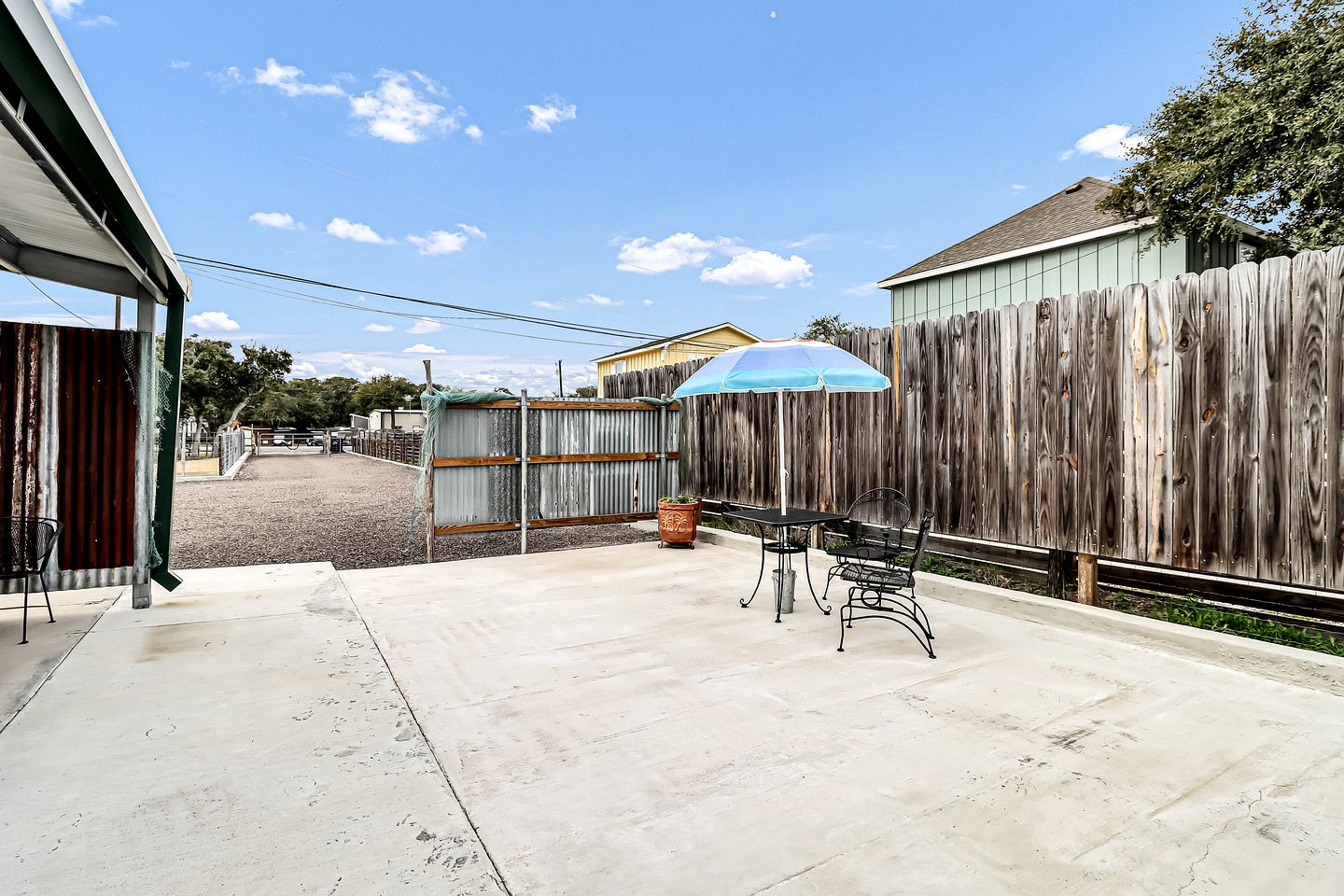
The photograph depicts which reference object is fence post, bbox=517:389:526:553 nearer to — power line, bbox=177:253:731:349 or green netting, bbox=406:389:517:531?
green netting, bbox=406:389:517:531

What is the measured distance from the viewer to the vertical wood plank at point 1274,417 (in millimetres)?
3439

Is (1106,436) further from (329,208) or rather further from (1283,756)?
(329,208)

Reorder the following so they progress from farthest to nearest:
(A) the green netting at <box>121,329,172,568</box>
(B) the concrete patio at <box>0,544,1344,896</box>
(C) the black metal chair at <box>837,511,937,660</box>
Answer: (A) the green netting at <box>121,329,172,568</box> → (C) the black metal chair at <box>837,511,937,660</box> → (B) the concrete patio at <box>0,544,1344,896</box>

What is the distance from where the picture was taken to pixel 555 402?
7488 millimetres

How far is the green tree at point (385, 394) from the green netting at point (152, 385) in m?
51.6

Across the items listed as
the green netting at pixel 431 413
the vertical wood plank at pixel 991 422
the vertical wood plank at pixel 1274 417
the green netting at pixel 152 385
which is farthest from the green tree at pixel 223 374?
the vertical wood plank at pixel 1274 417

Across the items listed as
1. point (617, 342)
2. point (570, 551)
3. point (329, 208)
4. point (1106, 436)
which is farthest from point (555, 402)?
point (617, 342)

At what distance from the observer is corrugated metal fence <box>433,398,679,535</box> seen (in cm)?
698

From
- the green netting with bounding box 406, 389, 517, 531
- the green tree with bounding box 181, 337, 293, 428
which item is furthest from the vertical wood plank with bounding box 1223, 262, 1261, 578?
the green tree with bounding box 181, 337, 293, 428

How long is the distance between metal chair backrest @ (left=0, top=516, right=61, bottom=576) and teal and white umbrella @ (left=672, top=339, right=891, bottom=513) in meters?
4.39

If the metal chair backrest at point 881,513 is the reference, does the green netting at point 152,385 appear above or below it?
above

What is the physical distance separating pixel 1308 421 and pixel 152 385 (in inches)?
290

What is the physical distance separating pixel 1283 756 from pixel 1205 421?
2.00 metres

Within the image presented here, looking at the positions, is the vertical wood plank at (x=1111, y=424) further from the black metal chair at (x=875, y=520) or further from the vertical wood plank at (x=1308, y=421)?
the black metal chair at (x=875, y=520)
